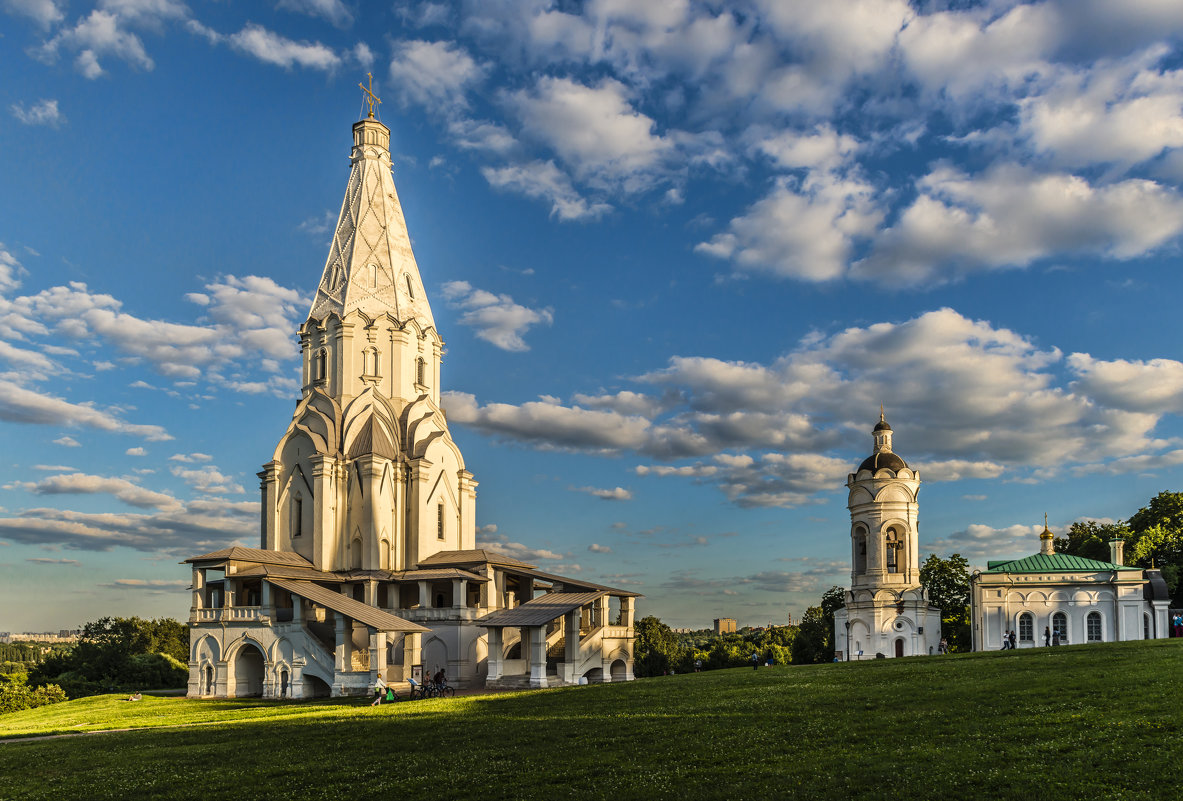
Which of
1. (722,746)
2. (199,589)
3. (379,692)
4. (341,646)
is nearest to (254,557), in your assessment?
(199,589)

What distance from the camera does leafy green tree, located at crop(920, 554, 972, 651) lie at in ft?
169

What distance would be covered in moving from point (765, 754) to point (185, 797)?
8.46 m

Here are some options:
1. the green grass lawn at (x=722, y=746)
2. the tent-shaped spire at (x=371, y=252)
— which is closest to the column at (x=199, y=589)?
the tent-shaped spire at (x=371, y=252)

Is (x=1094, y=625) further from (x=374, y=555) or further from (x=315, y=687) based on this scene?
(x=315, y=687)

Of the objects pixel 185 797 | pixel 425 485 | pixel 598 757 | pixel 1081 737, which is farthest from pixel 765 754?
pixel 425 485

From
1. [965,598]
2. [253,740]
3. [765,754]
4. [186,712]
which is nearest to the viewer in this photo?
[765,754]

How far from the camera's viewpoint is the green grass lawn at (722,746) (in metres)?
11.5

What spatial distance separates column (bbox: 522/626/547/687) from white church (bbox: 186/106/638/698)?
0.22 ft

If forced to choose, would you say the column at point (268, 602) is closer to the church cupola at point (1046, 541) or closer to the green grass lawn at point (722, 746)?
the green grass lawn at point (722, 746)

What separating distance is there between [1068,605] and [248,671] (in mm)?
37268

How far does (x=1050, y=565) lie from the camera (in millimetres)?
45656

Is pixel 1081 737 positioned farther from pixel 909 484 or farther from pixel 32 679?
pixel 32 679

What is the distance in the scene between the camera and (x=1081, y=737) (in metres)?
12.6

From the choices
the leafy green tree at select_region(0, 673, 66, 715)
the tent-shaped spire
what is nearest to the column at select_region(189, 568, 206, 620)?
the leafy green tree at select_region(0, 673, 66, 715)
